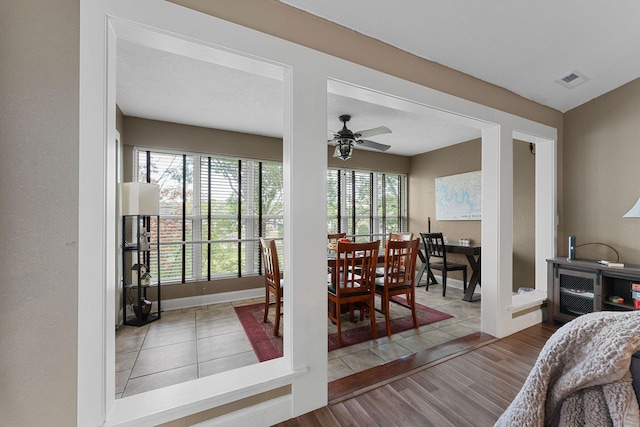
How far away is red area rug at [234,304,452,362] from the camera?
2.53 m

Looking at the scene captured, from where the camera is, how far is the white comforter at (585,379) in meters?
0.50

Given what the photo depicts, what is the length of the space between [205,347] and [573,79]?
14.5 feet

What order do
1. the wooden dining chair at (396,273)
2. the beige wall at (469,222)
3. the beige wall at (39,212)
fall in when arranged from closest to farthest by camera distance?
1. the beige wall at (39,212)
2. the wooden dining chair at (396,273)
3. the beige wall at (469,222)

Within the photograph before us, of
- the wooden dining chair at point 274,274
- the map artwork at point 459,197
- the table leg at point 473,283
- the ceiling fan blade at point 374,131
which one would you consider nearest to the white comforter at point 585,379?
the wooden dining chair at point 274,274

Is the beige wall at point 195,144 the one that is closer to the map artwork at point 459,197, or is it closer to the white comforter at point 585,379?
the map artwork at point 459,197

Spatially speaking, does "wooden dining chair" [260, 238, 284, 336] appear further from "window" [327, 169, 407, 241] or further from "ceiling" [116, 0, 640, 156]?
"window" [327, 169, 407, 241]

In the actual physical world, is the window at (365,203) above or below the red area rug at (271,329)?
above

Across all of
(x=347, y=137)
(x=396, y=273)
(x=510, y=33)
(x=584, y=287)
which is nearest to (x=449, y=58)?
(x=510, y=33)

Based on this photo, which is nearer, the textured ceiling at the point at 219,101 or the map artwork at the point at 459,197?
the textured ceiling at the point at 219,101

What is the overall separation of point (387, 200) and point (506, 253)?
10.1 ft

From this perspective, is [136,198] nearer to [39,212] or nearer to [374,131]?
[39,212]

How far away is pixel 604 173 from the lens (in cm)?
298

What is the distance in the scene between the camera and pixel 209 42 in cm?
141

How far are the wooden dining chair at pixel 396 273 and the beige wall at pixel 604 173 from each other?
6.61ft
